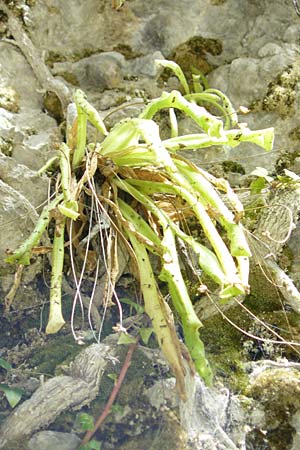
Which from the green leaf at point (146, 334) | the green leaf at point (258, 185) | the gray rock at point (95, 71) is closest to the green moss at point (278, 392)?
the green leaf at point (146, 334)

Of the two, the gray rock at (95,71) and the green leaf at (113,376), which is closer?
the green leaf at (113,376)

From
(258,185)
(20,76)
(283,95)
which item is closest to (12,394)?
(258,185)

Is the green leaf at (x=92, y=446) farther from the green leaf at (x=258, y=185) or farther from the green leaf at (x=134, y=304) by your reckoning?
the green leaf at (x=258, y=185)

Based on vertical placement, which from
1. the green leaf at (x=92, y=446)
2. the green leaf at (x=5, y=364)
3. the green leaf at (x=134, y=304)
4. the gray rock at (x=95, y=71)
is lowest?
the green leaf at (x=92, y=446)

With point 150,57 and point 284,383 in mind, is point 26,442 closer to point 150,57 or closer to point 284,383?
point 284,383

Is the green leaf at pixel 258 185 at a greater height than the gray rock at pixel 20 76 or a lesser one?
lesser

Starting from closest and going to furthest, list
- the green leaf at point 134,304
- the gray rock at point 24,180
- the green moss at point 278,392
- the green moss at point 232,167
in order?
the green moss at point 278,392 → the green leaf at point 134,304 → the gray rock at point 24,180 → the green moss at point 232,167
